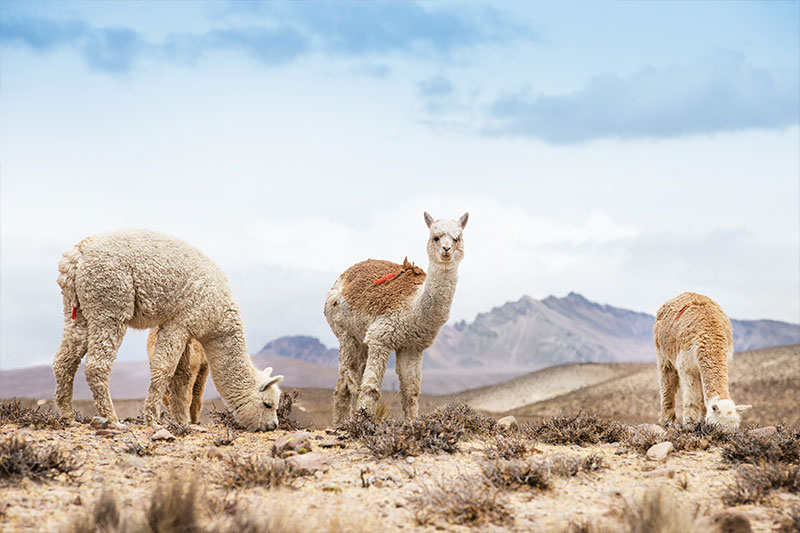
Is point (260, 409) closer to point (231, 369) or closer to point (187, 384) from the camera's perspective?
point (231, 369)

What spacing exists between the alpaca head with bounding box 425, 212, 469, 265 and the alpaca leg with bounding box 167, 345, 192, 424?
518 centimetres

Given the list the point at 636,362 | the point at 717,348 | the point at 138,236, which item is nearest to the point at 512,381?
the point at 636,362

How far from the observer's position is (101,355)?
36.0 ft

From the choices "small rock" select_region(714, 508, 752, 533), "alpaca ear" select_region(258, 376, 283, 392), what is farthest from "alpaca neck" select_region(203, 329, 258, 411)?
"small rock" select_region(714, 508, 752, 533)

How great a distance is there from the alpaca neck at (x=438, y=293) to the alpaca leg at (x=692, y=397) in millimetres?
5552

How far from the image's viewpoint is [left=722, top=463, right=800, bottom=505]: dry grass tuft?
25.6ft

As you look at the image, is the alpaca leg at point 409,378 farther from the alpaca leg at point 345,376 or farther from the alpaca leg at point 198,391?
the alpaca leg at point 198,391

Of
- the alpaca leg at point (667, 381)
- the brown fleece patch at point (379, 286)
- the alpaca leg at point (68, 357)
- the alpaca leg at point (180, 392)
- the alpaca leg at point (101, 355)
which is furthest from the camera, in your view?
the alpaca leg at point (667, 381)

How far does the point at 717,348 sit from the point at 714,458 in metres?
3.99

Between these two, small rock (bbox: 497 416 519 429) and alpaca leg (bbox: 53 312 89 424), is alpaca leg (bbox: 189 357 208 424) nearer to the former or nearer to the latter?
alpaca leg (bbox: 53 312 89 424)

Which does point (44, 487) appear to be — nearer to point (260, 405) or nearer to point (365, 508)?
point (365, 508)

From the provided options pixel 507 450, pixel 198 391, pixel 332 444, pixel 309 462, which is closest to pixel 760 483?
pixel 507 450

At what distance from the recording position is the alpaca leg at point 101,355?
10.9 m

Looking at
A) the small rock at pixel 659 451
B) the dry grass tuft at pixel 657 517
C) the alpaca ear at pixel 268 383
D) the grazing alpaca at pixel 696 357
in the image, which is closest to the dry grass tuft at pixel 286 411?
the alpaca ear at pixel 268 383
